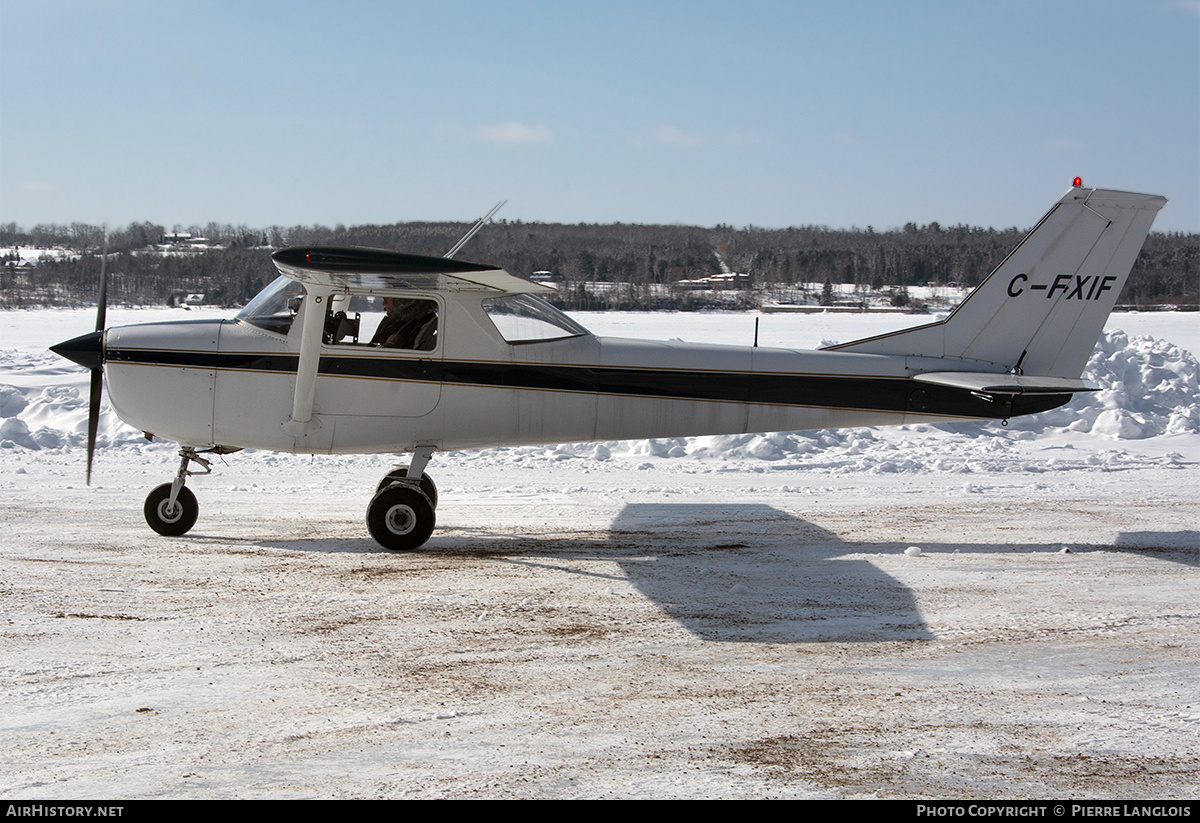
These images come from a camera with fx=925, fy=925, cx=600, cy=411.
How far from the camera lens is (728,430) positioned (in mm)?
8031

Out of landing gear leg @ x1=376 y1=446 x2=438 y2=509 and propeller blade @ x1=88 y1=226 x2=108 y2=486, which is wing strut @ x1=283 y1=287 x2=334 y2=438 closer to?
landing gear leg @ x1=376 y1=446 x2=438 y2=509

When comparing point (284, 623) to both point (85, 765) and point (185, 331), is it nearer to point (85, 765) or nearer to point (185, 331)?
point (85, 765)

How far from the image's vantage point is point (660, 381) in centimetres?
786

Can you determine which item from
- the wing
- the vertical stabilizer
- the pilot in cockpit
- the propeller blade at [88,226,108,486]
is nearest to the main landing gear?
the propeller blade at [88,226,108,486]

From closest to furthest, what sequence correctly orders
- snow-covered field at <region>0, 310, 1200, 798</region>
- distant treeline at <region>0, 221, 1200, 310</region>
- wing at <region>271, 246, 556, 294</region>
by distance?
snow-covered field at <region>0, 310, 1200, 798</region> < wing at <region>271, 246, 556, 294</region> < distant treeline at <region>0, 221, 1200, 310</region>

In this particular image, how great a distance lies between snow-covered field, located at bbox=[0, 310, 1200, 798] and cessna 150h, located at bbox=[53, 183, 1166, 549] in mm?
939

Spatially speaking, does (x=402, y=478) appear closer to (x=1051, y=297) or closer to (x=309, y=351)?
(x=309, y=351)

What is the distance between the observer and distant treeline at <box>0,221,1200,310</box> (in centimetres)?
2448

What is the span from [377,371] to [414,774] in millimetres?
4508

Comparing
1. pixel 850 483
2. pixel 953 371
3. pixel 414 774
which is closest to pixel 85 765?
pixel 414 774

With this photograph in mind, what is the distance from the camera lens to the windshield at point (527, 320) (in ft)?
25.5

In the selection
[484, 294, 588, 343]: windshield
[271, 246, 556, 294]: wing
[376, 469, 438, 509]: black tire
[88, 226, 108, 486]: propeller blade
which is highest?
[271, 246, 556, 294]: wing

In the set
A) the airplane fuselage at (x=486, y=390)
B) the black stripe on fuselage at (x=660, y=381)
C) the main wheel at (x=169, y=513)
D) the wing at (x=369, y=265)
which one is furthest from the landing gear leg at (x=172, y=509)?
the wing at (x=369, y=265)

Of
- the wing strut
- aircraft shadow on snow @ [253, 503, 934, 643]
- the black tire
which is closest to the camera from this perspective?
aircraft shadow on snow @ [253, 503, 934, 643]
